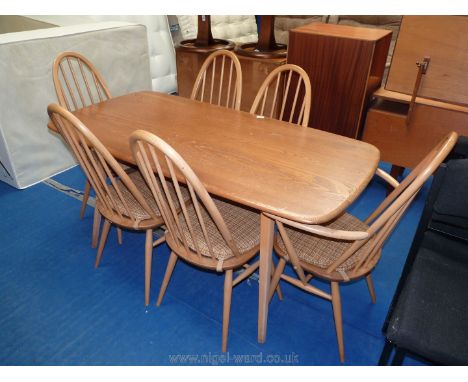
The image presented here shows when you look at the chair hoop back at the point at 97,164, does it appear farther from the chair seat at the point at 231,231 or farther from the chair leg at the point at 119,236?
the chair leg at the point at 119,236

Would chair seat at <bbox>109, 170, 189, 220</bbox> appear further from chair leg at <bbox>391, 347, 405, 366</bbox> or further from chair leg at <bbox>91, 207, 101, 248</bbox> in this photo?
chair leg at <bbox>391, 347, 405, 366</bbox>

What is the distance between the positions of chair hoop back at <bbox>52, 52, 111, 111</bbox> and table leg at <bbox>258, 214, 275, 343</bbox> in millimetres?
1242

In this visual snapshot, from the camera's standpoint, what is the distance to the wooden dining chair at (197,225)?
1.15 meters

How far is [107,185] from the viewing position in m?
1.57

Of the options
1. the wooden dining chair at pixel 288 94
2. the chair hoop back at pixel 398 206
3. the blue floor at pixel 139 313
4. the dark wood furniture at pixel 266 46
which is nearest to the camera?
the chair hoop back at pixel 398 206

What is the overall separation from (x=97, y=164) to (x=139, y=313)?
670 millimetres

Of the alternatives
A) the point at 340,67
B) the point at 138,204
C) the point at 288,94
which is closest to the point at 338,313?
the point at 138,204

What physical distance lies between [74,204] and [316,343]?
1.62m

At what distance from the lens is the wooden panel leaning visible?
115 cm

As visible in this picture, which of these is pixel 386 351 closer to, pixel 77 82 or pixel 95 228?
pixel 95 228

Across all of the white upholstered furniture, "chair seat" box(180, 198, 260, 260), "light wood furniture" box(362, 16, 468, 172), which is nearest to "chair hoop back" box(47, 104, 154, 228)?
"chair seat" box(180, 198, 260, 260)

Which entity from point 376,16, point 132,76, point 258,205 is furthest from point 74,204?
point 376,16

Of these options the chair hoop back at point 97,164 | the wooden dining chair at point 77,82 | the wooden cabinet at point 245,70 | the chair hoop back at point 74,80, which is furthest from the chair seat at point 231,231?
the wooden cabinet at point 245,70
